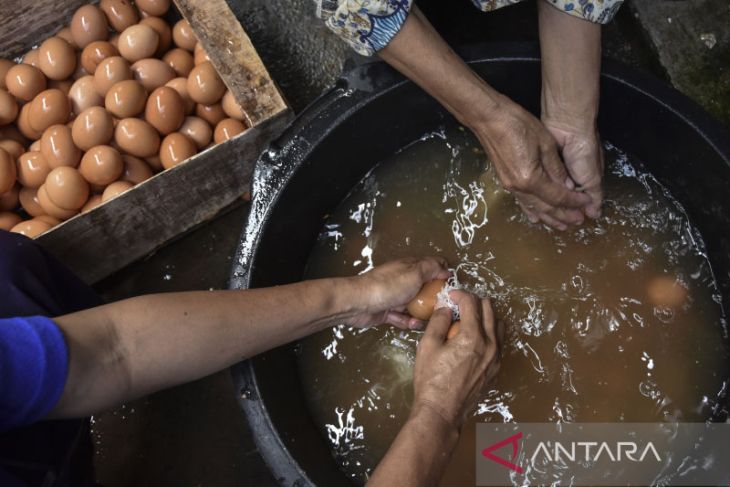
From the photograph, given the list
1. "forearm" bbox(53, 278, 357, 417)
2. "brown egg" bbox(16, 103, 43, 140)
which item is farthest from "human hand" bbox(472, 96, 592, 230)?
"brown egg" bbox(16, 103, 43, 140)

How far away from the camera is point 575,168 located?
1454mm

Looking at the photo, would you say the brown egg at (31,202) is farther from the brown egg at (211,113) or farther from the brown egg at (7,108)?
the brown egg at (211,113)

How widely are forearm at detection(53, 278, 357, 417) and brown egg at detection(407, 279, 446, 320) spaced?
20 cm

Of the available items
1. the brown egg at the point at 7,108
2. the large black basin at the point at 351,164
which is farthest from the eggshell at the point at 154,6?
the large black basin at the point at 351,164

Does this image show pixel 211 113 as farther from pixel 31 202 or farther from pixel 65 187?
pixel 31 202

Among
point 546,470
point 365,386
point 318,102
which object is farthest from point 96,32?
point 546,470

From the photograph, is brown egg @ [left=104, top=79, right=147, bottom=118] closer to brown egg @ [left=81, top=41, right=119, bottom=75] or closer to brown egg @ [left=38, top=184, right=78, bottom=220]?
brown egg @ [left=81, top=41, right=119, bottom=75]

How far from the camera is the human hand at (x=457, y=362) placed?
124 centimetres

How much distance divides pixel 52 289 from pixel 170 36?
97 cm

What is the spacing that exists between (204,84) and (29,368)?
1.06 m

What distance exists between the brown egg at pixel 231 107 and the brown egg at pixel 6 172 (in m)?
0.60

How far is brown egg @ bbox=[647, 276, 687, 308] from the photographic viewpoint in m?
1.43

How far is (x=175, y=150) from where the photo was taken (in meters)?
1.81

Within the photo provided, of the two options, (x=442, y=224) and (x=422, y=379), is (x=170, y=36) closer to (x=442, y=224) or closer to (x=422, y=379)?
(x=442, y=224)
